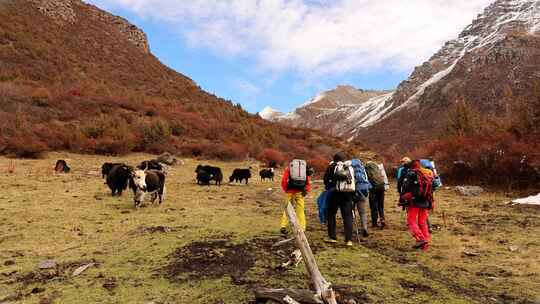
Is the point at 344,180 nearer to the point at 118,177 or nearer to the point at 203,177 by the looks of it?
the point at 118,177

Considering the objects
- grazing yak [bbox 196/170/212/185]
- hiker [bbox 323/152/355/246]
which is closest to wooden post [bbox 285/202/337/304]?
hiker [bbox 323/152/355/246]

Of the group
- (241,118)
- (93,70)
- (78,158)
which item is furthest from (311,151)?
(93,70)

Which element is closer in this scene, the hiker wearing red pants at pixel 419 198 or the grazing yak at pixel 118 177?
the hiker wearing red pants at pixel 419 198

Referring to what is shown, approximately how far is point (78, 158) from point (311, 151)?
1771cm

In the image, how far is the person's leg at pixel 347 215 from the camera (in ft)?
25.8

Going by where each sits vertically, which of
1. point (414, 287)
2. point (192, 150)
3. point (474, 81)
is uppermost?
point (474, 81)

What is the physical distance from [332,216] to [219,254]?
8.66 feet

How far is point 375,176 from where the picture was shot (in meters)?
10.1

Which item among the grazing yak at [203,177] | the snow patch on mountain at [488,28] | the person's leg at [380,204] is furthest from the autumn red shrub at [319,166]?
the snow patch on mountain at [488,28]

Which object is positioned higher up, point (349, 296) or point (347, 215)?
point (347, 215)

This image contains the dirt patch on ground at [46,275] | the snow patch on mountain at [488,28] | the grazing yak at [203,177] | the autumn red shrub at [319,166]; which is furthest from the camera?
the snow patch on mountain at [488,28]

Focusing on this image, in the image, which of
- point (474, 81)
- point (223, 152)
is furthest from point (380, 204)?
point (474, 81)

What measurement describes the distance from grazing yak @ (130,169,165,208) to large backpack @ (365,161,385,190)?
6048 millimetres

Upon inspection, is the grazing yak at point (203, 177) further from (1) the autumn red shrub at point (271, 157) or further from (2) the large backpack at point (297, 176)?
(1) the autumn red shrub at point (271, 157)
